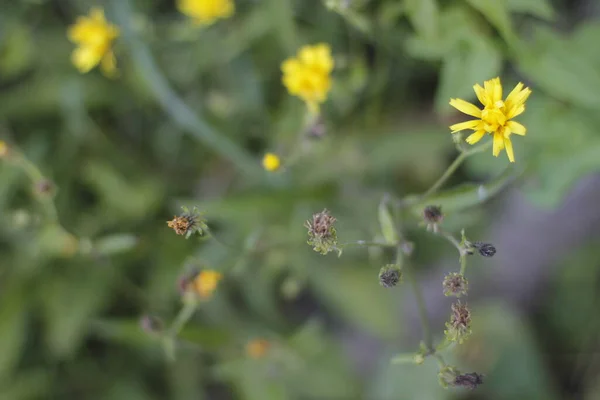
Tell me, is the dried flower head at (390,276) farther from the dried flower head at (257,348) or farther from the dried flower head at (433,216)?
the dried flower head at (257,348)

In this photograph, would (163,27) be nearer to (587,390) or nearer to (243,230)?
(243,230)

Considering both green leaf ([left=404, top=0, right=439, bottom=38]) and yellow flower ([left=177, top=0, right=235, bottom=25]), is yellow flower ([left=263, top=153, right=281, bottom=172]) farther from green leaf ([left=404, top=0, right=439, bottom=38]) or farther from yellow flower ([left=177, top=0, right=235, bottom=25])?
yellow flower ([left=177, top=0, right=235, bottom=25])

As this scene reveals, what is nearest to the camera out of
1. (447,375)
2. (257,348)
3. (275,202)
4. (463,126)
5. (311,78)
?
(463,126)

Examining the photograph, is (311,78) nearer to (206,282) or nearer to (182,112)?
(182,112)

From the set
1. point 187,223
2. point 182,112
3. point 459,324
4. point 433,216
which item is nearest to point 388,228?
point 433,216

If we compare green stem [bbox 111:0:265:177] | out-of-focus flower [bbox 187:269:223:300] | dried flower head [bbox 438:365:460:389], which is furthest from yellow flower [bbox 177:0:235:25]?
dried flower head [bbox 438:365:460:389]

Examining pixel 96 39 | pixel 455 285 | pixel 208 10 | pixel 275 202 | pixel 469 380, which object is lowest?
pixel 469 380

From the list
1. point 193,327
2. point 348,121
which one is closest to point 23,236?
point 193,327

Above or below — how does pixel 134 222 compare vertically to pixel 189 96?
below
